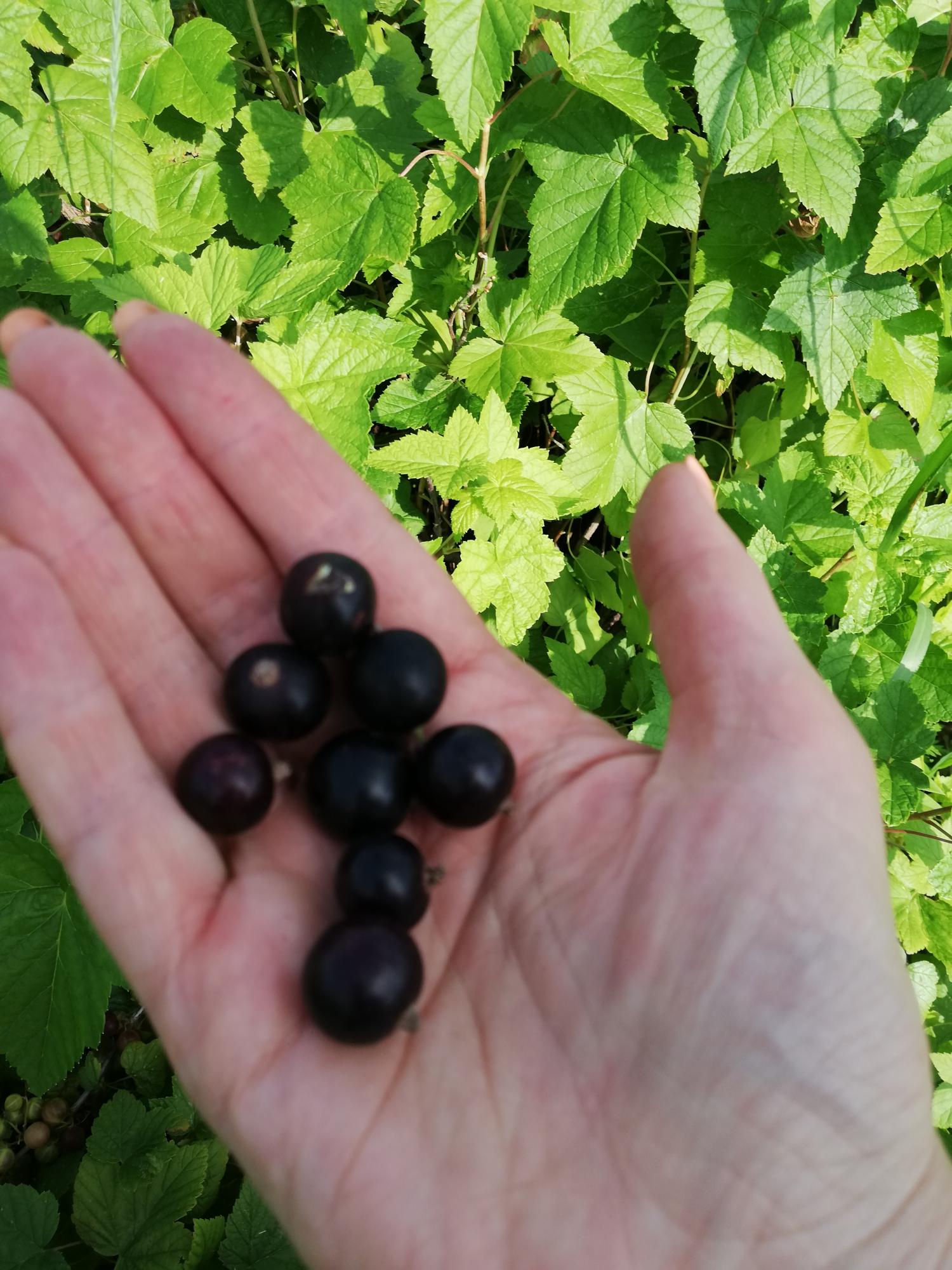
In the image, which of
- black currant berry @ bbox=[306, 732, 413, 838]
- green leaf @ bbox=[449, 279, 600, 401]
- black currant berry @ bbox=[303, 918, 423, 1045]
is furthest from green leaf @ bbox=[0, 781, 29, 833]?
green leaf @ bbox=[449, 279, 600, 401]

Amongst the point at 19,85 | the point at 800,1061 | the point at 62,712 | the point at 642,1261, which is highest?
the point at 19,85

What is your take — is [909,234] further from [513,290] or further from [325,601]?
[325,601]

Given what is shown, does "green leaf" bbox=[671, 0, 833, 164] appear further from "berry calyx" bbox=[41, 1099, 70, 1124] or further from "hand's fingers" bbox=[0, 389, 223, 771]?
"berry calyx" bbox=[41, 1099, 70, 1124]

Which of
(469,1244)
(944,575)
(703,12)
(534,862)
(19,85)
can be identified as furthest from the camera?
(944,575)

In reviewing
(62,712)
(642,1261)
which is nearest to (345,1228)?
(642,1261)

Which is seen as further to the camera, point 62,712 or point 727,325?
point 727,325

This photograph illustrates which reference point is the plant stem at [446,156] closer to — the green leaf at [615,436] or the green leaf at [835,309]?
the green leaf at [615,436]

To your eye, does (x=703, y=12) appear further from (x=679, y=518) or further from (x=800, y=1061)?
(x=800, y=1061)
